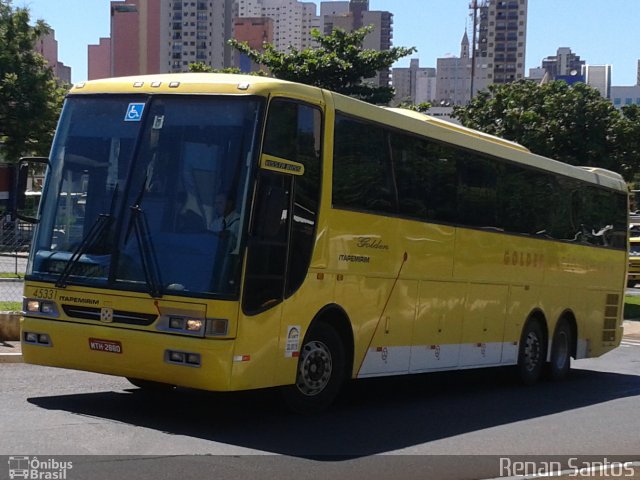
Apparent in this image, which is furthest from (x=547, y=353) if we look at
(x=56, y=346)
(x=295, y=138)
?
(x=56, y=346)

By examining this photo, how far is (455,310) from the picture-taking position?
45.1ft

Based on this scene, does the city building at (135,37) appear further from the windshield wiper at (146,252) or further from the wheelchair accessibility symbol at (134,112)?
the windshield wiper at (146,252)

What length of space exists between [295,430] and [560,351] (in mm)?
8545

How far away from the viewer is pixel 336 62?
34.3m

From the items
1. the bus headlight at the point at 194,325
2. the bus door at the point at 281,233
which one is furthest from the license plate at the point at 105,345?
the bus door at the point at 281,233

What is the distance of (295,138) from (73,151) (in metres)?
2.28

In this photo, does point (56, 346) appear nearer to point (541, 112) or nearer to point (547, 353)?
point (547, 353)

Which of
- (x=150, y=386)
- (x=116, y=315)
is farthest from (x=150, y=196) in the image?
(x=150, y=386)

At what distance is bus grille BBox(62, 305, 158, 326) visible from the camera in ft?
31.4

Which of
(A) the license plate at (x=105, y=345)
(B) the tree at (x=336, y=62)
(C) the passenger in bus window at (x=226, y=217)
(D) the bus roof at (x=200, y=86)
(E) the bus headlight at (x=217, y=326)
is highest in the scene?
(B) the tree at (x=336, y=62)

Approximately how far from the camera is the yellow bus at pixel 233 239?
9492 millimetres

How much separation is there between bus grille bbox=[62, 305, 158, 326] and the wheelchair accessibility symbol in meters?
1.93

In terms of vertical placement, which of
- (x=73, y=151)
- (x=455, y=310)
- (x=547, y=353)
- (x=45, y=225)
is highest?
(x=73, y=151)

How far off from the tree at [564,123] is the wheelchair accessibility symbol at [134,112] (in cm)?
2553
